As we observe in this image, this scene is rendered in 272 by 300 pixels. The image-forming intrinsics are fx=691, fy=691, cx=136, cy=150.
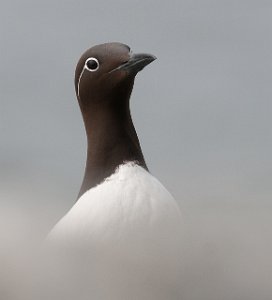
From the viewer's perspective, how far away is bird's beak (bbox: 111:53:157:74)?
9.91 feet

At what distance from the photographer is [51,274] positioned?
1.02m

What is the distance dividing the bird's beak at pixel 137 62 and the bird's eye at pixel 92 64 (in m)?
0.16

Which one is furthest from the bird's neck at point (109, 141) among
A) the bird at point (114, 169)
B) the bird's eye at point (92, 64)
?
the bird's eye at point (92, 64)

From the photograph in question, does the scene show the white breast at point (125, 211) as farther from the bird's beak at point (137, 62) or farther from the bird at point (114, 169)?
the bird's beak at point (137, 62)

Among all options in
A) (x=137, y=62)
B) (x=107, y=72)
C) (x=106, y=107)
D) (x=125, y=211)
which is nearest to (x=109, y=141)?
(x=106, y=107)

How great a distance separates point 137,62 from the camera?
9.97ft

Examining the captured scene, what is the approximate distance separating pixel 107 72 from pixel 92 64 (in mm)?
90

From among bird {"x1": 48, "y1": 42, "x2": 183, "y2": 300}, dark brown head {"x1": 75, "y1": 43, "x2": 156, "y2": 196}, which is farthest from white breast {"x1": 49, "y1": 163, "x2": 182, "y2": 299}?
dark brown head {"x1": 75, "y1": 43, "x2": 156, "y2": 196}

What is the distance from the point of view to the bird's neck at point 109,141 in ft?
10.5

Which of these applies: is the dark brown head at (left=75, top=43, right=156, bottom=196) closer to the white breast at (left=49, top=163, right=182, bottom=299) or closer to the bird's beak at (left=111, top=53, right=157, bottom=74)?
the bird's beak at (left=111, top=53, right=157, bottom=74)

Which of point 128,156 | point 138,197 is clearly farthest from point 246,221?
point 128,156

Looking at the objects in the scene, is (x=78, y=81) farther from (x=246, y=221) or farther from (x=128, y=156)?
(x=246, y=221)

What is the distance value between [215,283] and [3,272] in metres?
0.31

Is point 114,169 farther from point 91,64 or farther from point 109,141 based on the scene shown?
point 91,64
